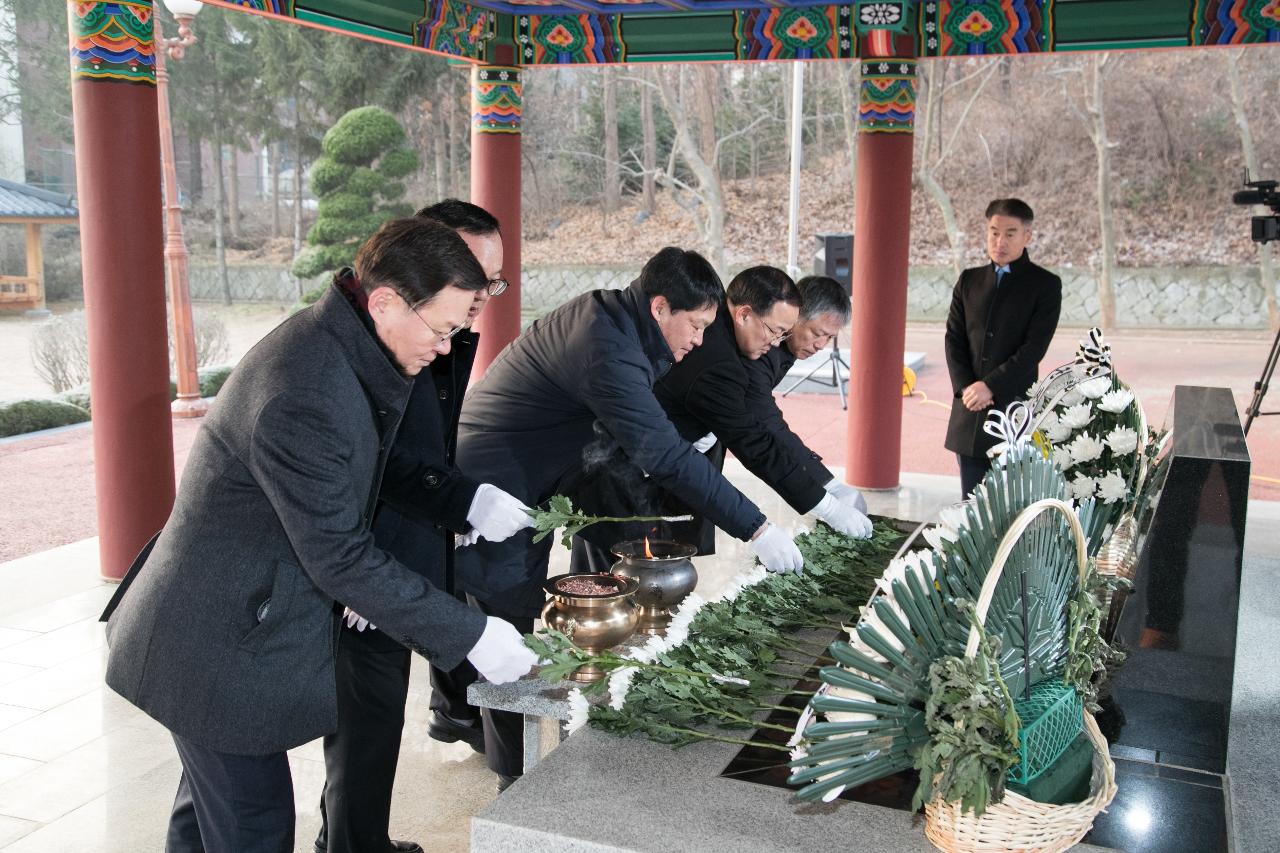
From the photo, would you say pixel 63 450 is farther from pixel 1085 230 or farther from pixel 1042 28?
pixel 1085 230

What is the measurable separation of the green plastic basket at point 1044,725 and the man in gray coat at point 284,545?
36.2 inches

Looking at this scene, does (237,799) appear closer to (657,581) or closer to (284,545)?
(284,545)

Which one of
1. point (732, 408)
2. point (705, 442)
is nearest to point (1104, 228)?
point (705, 442)

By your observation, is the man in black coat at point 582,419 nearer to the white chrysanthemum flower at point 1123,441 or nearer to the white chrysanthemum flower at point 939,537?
the white chrysanthemum flower at point 939,537

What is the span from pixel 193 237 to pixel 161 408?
39.7 feet

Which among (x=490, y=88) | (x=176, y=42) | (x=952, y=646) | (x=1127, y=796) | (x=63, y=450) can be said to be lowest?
(x=63, y=450)

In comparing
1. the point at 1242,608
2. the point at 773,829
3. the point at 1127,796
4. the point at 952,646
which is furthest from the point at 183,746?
the point at 1242,608

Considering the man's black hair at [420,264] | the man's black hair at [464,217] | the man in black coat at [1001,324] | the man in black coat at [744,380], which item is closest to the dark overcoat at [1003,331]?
the man in black coat at [1001,324]

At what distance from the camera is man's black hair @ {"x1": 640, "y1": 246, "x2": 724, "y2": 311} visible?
296 cm

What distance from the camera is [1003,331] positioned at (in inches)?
205

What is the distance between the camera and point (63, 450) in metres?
10.3

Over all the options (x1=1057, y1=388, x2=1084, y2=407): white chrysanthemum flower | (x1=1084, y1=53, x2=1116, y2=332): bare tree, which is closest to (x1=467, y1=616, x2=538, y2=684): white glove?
(x1=1057, y1=388, x2=1084, y2=407): white chrysanthemum flower

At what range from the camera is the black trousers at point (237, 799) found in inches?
78.5

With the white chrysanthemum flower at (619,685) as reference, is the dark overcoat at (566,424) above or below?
above
